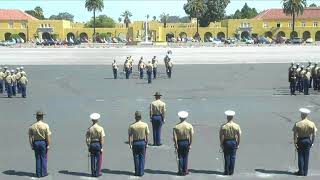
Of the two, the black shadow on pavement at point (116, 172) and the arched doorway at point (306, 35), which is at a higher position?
the arched doorway at point (306, 35)

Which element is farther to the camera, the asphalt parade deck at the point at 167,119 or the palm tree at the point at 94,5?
the palm tree at the point at 94,5

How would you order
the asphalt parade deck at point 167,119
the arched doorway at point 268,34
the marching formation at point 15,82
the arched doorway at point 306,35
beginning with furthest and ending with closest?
the arched doorway at point 268,34, the arched doorway at point 306,35, the marching formation at point 15,82, the asphalt parade deck at point 167,119

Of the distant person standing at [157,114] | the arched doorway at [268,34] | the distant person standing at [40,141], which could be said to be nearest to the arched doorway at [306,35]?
the arched doorway at [268,34]

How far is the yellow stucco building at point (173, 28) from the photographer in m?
109

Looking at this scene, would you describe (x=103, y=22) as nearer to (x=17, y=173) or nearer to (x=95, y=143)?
(x=17, y=173)

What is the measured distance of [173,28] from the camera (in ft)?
367

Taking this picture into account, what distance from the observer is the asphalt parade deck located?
1185 centimetres

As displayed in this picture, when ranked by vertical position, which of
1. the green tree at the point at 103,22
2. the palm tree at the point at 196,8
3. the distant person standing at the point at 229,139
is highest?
the palm tree at the point at 196,8

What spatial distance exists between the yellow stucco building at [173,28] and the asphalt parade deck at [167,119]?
75.3 m

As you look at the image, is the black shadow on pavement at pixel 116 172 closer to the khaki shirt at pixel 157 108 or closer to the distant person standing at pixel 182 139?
the distant person standing at pixel 182 139

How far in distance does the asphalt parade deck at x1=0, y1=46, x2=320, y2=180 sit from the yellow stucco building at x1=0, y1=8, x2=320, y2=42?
75288mm

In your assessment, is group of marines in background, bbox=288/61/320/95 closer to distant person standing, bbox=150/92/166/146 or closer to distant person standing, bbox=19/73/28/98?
distant person standing, bbox=150/92/166/146

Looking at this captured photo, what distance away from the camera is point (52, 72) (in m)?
40.1

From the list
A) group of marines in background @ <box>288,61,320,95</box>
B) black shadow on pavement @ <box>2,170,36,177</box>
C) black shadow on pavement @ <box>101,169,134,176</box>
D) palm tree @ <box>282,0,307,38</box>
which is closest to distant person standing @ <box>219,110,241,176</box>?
black shadow on pavement @ <box>101,169,134,176</box>
